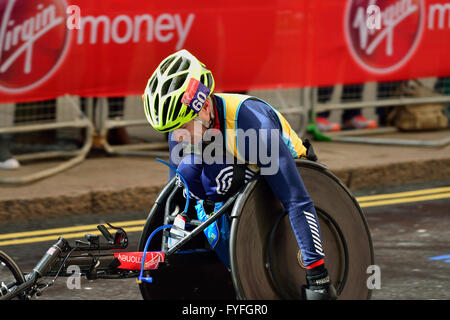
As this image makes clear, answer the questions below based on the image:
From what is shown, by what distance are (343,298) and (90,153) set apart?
15.8 ft

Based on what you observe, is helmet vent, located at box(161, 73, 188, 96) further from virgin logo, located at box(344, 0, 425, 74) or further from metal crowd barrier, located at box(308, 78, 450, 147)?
metal crowd barrier, located at box(308, 78, 450, 147)

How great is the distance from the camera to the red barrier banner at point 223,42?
25.8 ft

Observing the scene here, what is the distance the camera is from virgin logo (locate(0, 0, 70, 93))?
7703 mm

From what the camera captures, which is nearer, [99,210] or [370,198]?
[99,210]

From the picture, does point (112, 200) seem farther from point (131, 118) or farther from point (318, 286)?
point (318, 286)

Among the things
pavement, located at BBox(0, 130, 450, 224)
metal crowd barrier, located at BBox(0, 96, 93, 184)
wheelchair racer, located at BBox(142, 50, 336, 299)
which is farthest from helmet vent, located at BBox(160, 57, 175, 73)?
metal crowd barrier, located at BBox(0, 96, 93, 184)

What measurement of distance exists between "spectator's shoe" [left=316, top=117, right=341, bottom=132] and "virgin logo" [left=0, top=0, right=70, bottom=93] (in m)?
2.99

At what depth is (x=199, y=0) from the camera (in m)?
8.51

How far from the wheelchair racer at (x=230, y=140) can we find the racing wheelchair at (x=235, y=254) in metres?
0.09

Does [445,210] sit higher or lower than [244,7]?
lower

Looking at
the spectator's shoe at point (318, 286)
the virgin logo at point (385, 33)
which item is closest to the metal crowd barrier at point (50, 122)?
the virgin logo at point (385, 33)

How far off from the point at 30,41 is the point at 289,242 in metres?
4.19

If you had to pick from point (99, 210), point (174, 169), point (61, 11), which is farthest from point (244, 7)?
point (174, 169)
